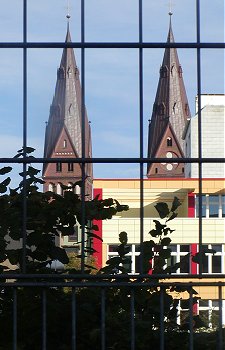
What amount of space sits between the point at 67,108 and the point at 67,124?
0.11 meters

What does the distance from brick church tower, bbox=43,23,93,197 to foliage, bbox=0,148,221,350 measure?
12 cm

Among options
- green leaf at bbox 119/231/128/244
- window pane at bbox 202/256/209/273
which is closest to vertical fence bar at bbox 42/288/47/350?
green leaf at bbox 119/231/128/244

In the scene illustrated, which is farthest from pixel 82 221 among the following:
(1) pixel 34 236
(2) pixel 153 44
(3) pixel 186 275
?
(2) pixel 153 44

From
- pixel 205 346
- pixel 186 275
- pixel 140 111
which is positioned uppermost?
pixel 140 111

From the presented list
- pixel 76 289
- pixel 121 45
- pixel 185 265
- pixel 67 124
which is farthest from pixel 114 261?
pixel 121 45

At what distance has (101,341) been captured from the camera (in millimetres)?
4402

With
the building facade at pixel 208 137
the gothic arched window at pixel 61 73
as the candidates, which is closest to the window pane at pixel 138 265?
the building facade at pixel 208 137

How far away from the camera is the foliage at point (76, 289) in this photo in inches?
176

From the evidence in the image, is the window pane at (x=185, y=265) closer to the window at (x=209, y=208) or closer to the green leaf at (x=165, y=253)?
the green leaf at (x=165, y=253)

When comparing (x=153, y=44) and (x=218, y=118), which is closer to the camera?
(x=153, y=44)

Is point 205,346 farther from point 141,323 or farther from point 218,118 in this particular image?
point 218,118

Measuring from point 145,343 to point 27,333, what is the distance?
50cm

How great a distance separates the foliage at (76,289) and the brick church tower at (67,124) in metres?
0.12

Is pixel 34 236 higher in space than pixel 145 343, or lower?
higher
